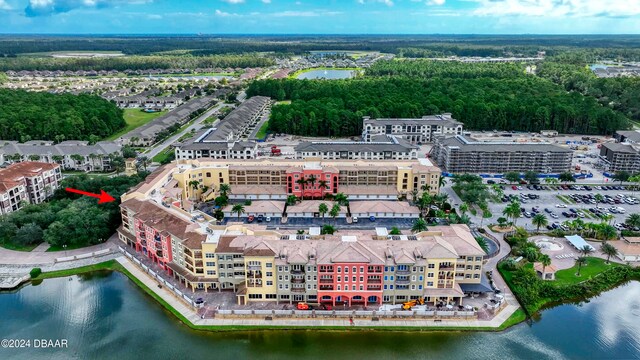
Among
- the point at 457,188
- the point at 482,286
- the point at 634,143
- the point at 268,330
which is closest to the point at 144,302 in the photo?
the point at 268,330

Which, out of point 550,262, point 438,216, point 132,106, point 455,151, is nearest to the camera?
point 550,262

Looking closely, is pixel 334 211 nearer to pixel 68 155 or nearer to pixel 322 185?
pixel 322 185

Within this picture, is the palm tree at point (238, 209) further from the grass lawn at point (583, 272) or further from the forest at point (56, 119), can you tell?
the forest at point (56, 119)

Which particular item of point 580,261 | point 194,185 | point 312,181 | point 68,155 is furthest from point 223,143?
point 580,261

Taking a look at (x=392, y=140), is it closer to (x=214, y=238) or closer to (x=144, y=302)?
(x=214, y=238)

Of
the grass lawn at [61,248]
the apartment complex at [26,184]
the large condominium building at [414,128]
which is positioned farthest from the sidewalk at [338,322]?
the large condominium building at [414,128]

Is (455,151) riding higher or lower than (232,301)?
higher
